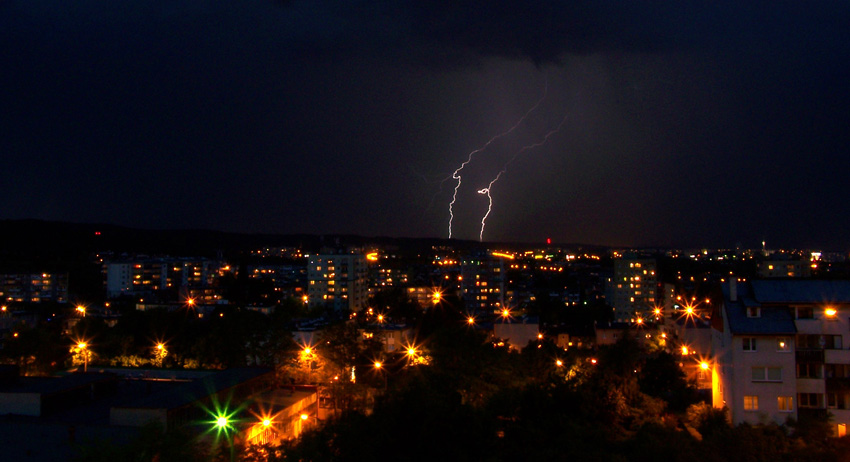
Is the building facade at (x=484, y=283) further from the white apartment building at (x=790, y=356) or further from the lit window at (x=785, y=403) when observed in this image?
the lit window at (x=785, y=403)

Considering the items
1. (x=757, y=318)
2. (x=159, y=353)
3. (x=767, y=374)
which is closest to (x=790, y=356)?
(x=767, y=374)

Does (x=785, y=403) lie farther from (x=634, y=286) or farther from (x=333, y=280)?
(x=333, y=280)

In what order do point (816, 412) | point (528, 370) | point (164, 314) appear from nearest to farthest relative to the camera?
point (816, 412) → point (528, 370) → point (164, 314)

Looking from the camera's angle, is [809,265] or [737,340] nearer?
[737,340]

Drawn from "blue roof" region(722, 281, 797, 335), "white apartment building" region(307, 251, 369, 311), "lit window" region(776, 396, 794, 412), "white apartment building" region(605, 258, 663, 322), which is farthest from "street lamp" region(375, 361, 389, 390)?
"white apartment building" region(307, 251, 369, 311)

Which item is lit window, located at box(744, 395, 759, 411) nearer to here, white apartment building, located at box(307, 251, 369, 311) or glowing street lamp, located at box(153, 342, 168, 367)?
glowing street lamp, located at box(153, 342, 168, 367)

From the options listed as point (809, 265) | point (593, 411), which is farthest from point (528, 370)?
point (809, 265)

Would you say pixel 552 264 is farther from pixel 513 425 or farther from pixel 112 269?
pixel 513 425
